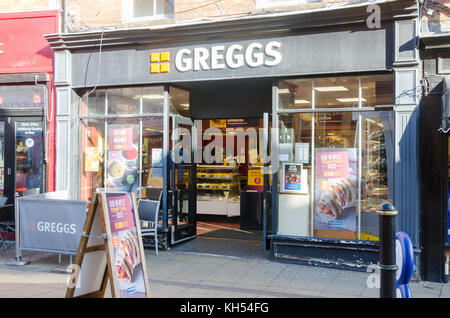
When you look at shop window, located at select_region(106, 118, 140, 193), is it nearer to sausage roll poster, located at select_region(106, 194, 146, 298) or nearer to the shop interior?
the shop interior

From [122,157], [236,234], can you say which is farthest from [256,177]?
[122,157]

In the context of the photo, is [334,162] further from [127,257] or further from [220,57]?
[127,257]

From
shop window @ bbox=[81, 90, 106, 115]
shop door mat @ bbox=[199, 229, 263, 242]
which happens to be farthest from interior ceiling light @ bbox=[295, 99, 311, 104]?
shop window @ bbox=[81, 90, 106, 115]

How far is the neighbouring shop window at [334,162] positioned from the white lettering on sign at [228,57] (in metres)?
0.60

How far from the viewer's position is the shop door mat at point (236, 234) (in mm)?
10344

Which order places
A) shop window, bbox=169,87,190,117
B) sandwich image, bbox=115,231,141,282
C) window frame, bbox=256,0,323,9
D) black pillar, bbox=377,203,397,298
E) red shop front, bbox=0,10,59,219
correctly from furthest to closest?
red shop front, bbox=0,10,59,219
shop window, bbox=169,87,190,117
window frame, bbox=256,0,323,9
sandwich image, bbox=115,231,141,282
black pillar, bbox=377,203,397,298

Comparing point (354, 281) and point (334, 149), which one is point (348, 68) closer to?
point (334, 149)

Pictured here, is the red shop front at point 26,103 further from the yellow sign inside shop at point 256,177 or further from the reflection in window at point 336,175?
the reflection in window at point 336,175

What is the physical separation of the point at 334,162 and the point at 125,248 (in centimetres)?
416

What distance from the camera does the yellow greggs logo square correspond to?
8875mm

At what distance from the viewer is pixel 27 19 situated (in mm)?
9898

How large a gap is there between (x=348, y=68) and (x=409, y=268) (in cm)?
444

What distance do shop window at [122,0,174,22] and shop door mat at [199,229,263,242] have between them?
16.0 feet
